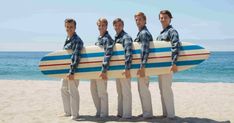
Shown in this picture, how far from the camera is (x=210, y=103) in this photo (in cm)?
855

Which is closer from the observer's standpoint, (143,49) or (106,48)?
(143,49)

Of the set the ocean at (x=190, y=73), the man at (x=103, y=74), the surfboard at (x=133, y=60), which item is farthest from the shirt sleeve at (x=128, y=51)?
the ocean at (x=190, y=73)

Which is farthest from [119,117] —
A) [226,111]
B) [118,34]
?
[226,111]

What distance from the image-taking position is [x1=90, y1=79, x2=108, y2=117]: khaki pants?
19.5 ft

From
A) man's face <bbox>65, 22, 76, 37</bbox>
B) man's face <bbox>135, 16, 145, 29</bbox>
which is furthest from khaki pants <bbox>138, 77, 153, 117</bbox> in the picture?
man's face <bbox>65, 22, 76, 37</bbox>

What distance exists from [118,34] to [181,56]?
1.04 m

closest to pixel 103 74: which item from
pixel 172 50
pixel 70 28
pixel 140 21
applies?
pixel 70 28

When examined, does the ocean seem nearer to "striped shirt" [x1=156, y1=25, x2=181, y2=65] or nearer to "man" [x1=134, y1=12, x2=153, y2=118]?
"man" [x1=134, y1=12, x2=153, y2=118]

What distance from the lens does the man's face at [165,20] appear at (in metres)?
5.76

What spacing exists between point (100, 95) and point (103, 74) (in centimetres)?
37

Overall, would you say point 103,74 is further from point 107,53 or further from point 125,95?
point 125,95

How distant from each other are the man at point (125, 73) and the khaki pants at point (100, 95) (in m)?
0.25

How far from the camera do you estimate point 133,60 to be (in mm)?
Result: 5910

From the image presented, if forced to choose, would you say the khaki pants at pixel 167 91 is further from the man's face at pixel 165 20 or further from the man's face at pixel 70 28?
the man's face at pixel 70 28
